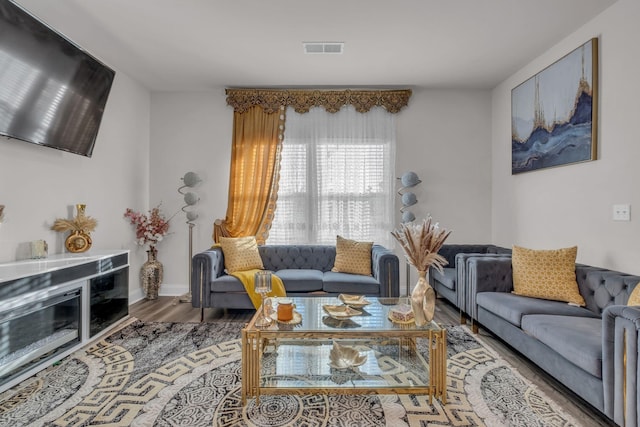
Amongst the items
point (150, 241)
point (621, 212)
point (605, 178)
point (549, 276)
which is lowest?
point (549, 276)

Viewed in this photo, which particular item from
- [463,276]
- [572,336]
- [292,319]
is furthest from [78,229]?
[572,336]

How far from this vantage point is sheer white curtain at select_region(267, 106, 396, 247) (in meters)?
4.61

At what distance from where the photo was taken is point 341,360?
87.1 inches

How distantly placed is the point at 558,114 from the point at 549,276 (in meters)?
1.63

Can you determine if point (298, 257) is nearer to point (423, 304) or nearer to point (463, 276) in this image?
point (463, 276)

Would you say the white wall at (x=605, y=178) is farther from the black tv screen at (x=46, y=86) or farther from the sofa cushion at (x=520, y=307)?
the black tv screen at (x=46, y=86)

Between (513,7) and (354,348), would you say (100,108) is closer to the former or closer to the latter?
(354,348)

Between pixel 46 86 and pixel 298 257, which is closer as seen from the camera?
pixel 46 86

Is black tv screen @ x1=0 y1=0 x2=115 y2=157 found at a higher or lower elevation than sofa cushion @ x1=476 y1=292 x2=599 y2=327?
higher

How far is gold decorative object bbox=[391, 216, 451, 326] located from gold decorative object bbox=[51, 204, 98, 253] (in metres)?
3.01

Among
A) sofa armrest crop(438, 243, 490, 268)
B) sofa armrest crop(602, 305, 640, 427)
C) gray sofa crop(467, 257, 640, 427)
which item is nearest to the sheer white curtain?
sofa armrest crop(438, 243, 490, 268)

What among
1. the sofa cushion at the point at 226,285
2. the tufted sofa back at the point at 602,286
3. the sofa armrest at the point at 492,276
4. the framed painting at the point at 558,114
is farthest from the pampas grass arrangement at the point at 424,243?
the sofa cushion at the point at 226,285

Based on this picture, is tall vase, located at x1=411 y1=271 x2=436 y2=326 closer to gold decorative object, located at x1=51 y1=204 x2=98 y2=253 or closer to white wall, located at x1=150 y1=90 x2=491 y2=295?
white wall, located at x1=150 y1=90 x2=491 y2=295

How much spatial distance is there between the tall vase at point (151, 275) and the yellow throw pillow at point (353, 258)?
2.32 metres
